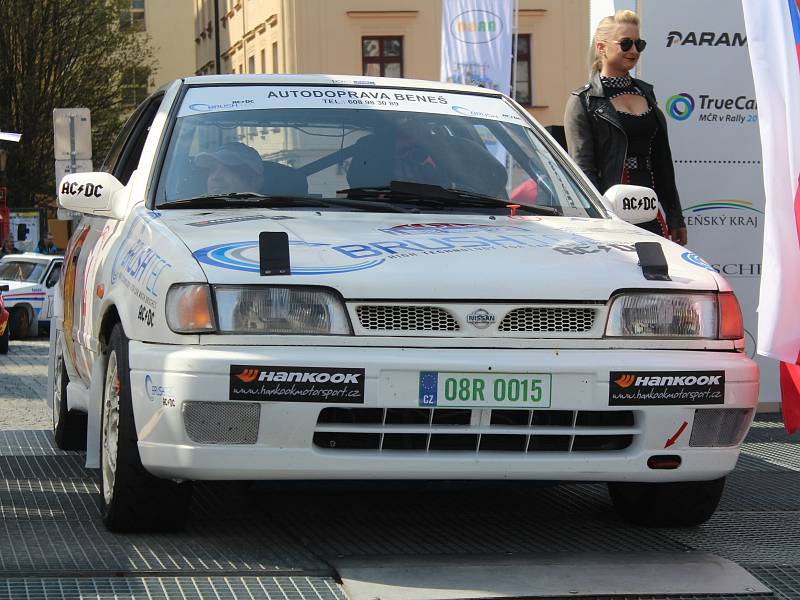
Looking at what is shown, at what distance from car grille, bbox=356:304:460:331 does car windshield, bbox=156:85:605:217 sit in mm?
1032

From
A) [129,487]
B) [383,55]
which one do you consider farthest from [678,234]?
[383,55]

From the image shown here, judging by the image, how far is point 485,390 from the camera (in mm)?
4953

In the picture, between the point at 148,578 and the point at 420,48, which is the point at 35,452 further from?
the point at 420,48

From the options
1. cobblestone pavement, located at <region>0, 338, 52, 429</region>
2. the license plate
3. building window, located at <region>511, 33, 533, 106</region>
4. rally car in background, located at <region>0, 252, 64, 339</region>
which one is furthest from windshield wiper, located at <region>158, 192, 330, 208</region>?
building window, located at <region>511, 33, 533, 106</region>

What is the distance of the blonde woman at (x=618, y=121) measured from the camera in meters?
8.09

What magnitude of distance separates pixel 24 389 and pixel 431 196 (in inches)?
331

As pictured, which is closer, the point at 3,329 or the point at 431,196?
the point at 431,196

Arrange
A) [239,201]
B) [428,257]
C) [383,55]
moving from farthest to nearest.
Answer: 1. [383,55]
2. [239,201]
3. [428,257]

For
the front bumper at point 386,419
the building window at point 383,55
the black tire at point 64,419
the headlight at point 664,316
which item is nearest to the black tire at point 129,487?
the front bumper at point 386,419

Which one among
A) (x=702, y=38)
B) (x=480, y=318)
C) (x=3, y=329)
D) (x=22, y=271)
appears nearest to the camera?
(x=480, y=318)

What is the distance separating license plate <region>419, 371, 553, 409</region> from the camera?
4914 mm

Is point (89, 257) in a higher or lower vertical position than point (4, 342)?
higher

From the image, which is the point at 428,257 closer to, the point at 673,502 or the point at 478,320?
the point at 478,320

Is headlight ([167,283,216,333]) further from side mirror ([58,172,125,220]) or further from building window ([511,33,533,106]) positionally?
building window ([511,33,533,106])
